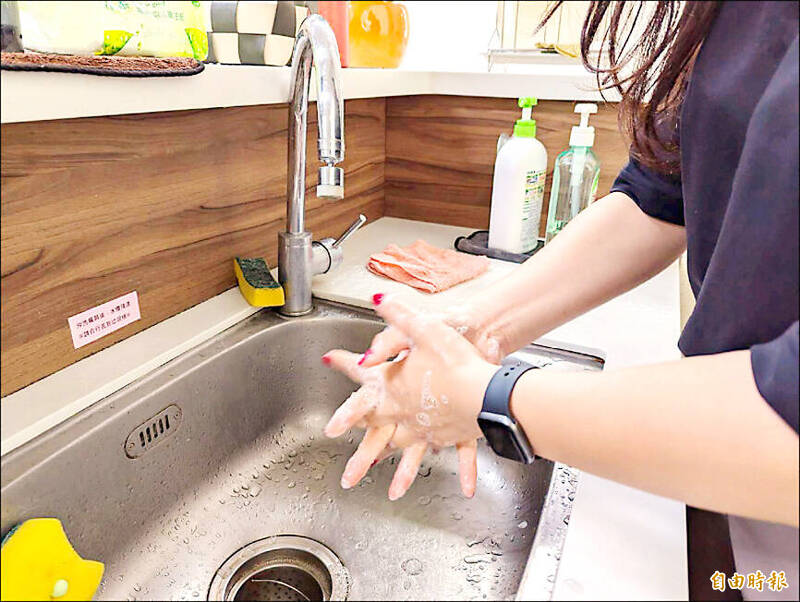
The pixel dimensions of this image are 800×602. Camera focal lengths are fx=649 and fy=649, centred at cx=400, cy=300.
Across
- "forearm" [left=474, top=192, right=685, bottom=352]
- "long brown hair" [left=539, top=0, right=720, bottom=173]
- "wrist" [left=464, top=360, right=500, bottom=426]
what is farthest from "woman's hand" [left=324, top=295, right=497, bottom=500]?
"long brown hair" [left=539, top=0, right=720, bottom=173]

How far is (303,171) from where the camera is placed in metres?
0.97

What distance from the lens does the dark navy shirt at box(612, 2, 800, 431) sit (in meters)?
0.46

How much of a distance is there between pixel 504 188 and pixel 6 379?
902mm

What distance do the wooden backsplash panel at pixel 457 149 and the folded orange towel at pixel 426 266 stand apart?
0.28 m

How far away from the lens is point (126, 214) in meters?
0.84

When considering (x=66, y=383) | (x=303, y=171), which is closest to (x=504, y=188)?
(x=303, y=171)

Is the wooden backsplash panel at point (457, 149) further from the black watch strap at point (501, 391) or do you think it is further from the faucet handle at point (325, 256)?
the black watch strap at point (501, 391)

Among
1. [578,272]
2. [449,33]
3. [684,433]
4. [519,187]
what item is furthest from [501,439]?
[449,33]

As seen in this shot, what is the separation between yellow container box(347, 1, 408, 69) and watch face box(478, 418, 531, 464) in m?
0.96

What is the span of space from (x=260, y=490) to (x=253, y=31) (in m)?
0.65

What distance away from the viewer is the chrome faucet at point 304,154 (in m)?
0.82

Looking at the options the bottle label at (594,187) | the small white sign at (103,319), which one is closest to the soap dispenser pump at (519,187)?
the bottle label at (594,187)

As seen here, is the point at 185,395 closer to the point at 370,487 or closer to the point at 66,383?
the point at 66,383

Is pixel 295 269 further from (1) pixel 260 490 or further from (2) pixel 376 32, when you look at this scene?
(2) pixel 376 32
